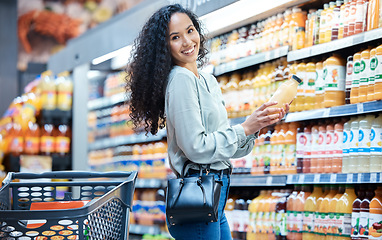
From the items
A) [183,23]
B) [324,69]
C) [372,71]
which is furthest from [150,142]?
[183,23]

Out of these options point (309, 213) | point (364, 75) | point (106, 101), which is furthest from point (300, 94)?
point (106, 101)

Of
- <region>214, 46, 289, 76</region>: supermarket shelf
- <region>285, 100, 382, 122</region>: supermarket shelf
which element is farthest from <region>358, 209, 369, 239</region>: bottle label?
<region>214, 46, 289, 76</region>: supermarket shelf

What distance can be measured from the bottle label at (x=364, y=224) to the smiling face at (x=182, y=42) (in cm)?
165

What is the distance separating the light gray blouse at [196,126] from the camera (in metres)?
1.94

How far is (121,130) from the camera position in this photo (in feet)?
22.4

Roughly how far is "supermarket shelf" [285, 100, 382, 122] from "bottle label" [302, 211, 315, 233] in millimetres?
610

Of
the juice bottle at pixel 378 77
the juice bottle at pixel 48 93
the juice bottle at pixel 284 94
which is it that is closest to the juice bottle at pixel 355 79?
the juice bottle at pixel 378 77

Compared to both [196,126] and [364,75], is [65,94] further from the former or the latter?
[196,126]

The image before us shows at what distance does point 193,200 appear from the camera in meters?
1.90

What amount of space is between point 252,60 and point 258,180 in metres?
0.84

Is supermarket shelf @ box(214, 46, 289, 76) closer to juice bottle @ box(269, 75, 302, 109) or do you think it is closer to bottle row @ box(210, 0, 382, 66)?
bottle row @ box(210, 0, 382, 66)

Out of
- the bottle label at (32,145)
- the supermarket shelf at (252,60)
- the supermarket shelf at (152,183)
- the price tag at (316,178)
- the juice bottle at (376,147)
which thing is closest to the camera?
the juice bottle at (376,147)

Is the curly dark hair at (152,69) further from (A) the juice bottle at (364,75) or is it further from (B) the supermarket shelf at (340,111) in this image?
(A) the juice bottle at (364,75)

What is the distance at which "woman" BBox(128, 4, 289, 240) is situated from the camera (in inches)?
76.7
